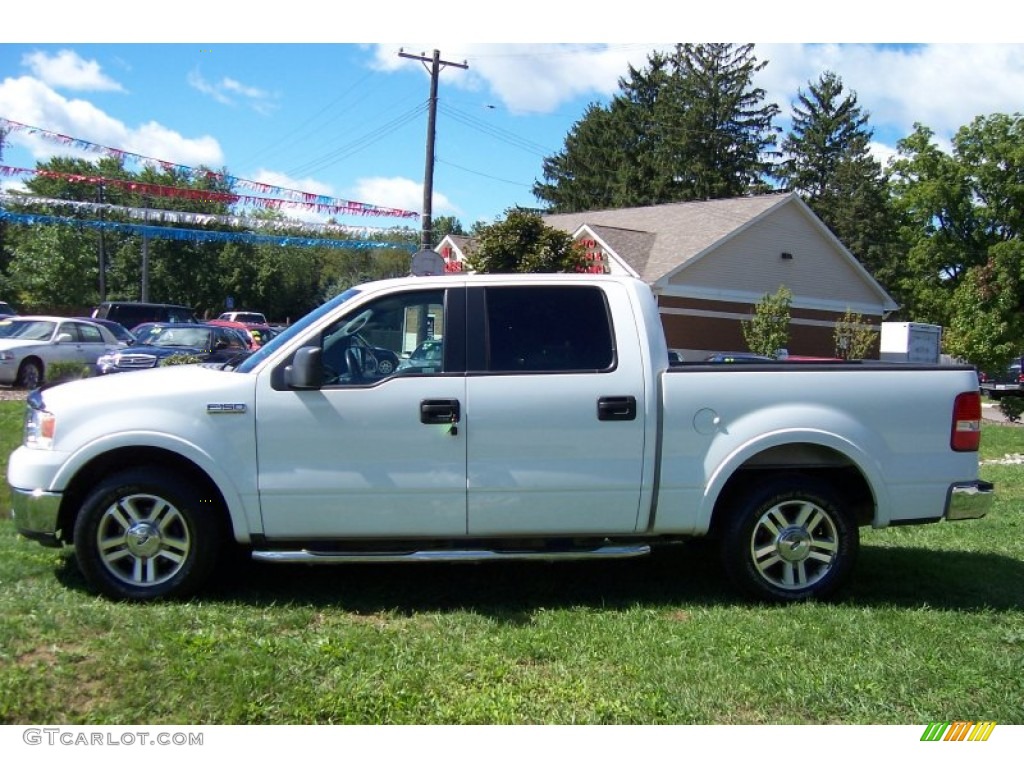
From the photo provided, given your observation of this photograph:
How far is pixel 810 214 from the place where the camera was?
100 feet

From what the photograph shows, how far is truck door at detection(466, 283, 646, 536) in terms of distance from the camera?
4.82 meters

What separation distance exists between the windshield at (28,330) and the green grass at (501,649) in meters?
14.1

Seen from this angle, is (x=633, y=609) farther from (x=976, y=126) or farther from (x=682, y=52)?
(x=682, y=52)

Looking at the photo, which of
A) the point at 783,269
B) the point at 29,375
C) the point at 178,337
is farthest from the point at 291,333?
the point at 783,269

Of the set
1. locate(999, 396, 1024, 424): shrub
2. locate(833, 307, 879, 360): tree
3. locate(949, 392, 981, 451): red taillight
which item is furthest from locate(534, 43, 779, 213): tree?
locate(949, 392, 981, 451): red taillight

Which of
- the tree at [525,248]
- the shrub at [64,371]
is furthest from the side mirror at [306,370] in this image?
the tree at [525,248]

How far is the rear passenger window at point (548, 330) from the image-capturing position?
16.3 feet

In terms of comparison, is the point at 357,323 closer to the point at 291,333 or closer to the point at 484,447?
the point at 291,333

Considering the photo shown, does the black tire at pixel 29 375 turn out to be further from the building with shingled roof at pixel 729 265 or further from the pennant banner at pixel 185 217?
the building with shingled roof at pixel 729 265

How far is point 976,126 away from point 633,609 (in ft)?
138

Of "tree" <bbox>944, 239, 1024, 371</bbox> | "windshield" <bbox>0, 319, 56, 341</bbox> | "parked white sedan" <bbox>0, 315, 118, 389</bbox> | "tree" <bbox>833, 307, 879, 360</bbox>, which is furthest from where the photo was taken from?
"tree" <bbox>833, 307, 879, 360</bbox>

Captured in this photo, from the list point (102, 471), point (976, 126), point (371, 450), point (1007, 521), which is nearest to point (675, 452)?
point (371, 450)

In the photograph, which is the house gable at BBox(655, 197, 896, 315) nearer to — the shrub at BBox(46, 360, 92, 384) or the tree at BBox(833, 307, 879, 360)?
the tree at BBox(833, 307, 879, 360)

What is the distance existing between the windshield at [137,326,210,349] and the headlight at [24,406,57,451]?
13058mm
